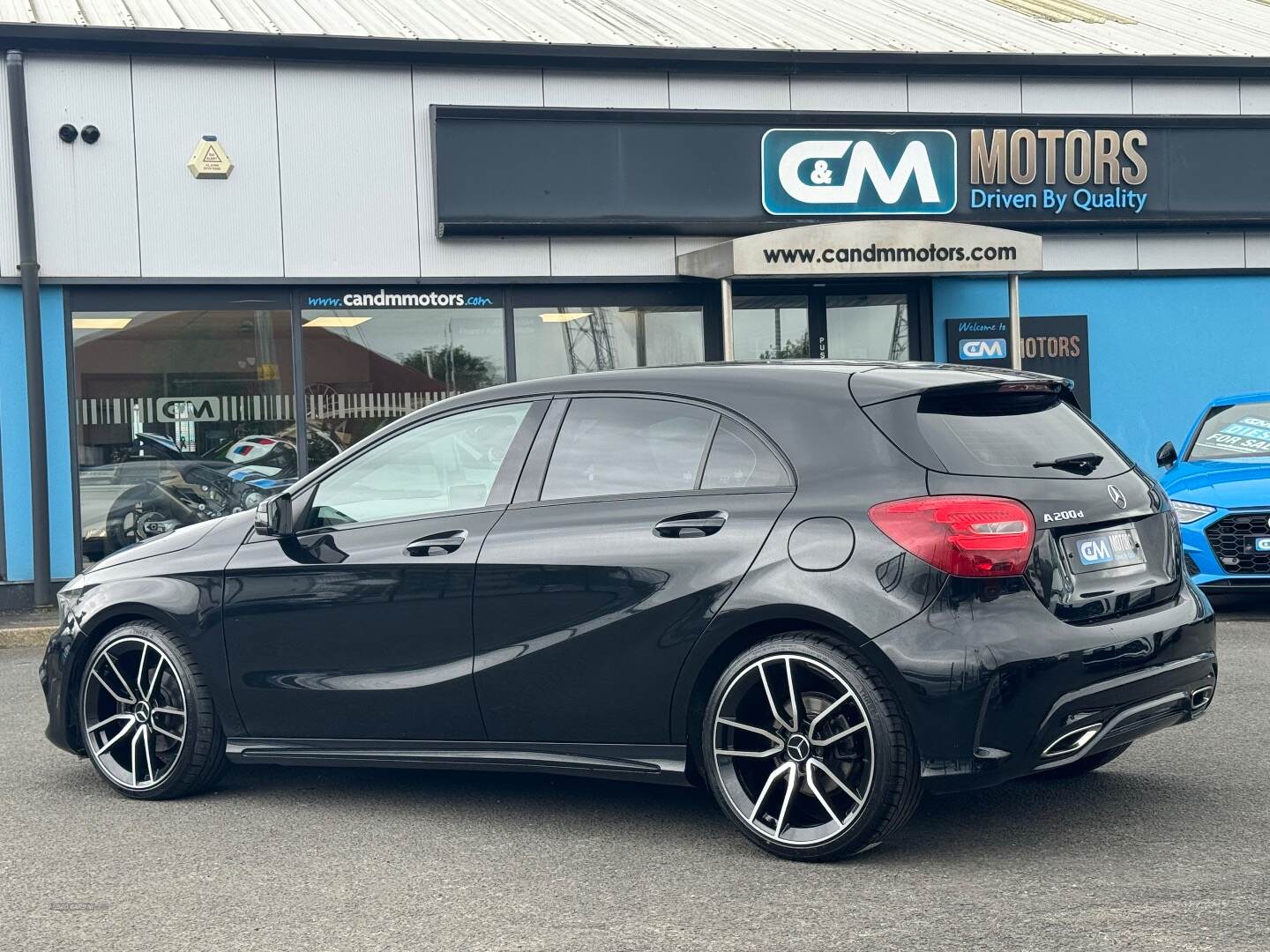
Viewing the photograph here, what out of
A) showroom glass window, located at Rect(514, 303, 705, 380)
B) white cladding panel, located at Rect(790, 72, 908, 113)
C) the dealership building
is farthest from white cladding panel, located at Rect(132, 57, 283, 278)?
white cladding panel, located at Rect(790, 72, 908, 113)

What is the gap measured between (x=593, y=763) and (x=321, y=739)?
1.15m

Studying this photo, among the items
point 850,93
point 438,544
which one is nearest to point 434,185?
point 850,93

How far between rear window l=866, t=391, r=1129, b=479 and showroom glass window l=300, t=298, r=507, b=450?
30.1ft

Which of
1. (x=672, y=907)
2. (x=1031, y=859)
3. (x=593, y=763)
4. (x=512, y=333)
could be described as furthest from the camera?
(x=512, y=333)

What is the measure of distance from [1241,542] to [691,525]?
5951mm

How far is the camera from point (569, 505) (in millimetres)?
5254

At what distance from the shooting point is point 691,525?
4.96 metres

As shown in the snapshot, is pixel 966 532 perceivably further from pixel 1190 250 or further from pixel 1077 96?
pixel 1190 250

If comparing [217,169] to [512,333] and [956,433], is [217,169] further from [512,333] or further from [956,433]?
[956,433]

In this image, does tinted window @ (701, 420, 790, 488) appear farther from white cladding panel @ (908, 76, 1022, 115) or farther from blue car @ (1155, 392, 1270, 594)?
white cladding panel @ (908, 76, 1022, 115)

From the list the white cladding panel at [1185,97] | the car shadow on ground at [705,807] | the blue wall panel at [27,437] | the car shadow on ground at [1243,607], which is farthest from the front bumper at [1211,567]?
the blue wall panel at [27,437]

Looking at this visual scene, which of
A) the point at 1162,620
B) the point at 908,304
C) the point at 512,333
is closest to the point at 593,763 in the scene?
the point at 1162,620

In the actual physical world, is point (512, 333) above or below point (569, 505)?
above

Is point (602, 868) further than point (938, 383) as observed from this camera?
No
